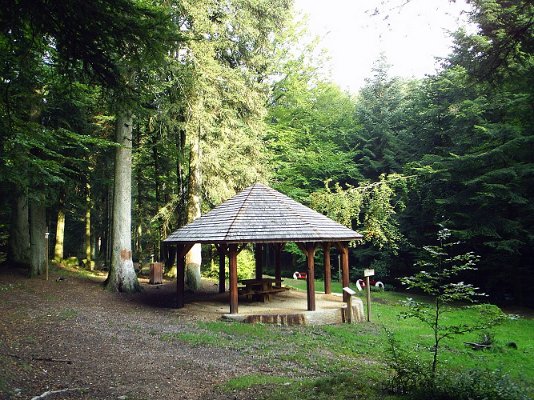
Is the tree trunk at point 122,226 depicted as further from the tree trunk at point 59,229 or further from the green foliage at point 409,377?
the green foliage at point 409,377

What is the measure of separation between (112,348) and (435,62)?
74.2 ft

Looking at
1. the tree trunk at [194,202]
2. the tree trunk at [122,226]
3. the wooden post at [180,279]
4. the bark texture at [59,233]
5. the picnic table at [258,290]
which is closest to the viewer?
the wooden post at [180,279]

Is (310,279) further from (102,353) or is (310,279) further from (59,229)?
(59,229)

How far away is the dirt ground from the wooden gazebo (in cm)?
152

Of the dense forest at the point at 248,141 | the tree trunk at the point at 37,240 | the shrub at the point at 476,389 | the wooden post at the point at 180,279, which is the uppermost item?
the dense forest at the point at 248,141

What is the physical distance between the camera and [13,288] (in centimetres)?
1291

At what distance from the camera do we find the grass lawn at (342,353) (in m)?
5.48

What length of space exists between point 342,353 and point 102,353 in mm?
4662

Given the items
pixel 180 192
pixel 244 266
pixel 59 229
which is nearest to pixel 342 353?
pixel 244 266

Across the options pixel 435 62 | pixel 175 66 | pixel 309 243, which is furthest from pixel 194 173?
pixel 435 62

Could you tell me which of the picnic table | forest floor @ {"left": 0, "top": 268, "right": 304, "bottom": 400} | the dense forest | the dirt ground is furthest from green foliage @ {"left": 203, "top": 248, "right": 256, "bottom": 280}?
forest floor @ {"left": 0, "top": 268, "right": 304, "bottom": 400}

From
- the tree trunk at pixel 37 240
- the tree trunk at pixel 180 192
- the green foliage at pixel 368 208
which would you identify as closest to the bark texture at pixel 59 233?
the tree trunk at pixel 37 240

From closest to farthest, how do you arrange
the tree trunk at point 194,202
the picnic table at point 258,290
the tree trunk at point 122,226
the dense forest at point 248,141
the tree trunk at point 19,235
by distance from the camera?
1. the dense forest at point 248,141
2. the picnic table at point 258,290
3. the tree trunk at point 122,226
4. the tree trunk at point 19,235
5. the tree trunk at point 194,202

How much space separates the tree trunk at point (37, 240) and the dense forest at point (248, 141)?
0.04m
